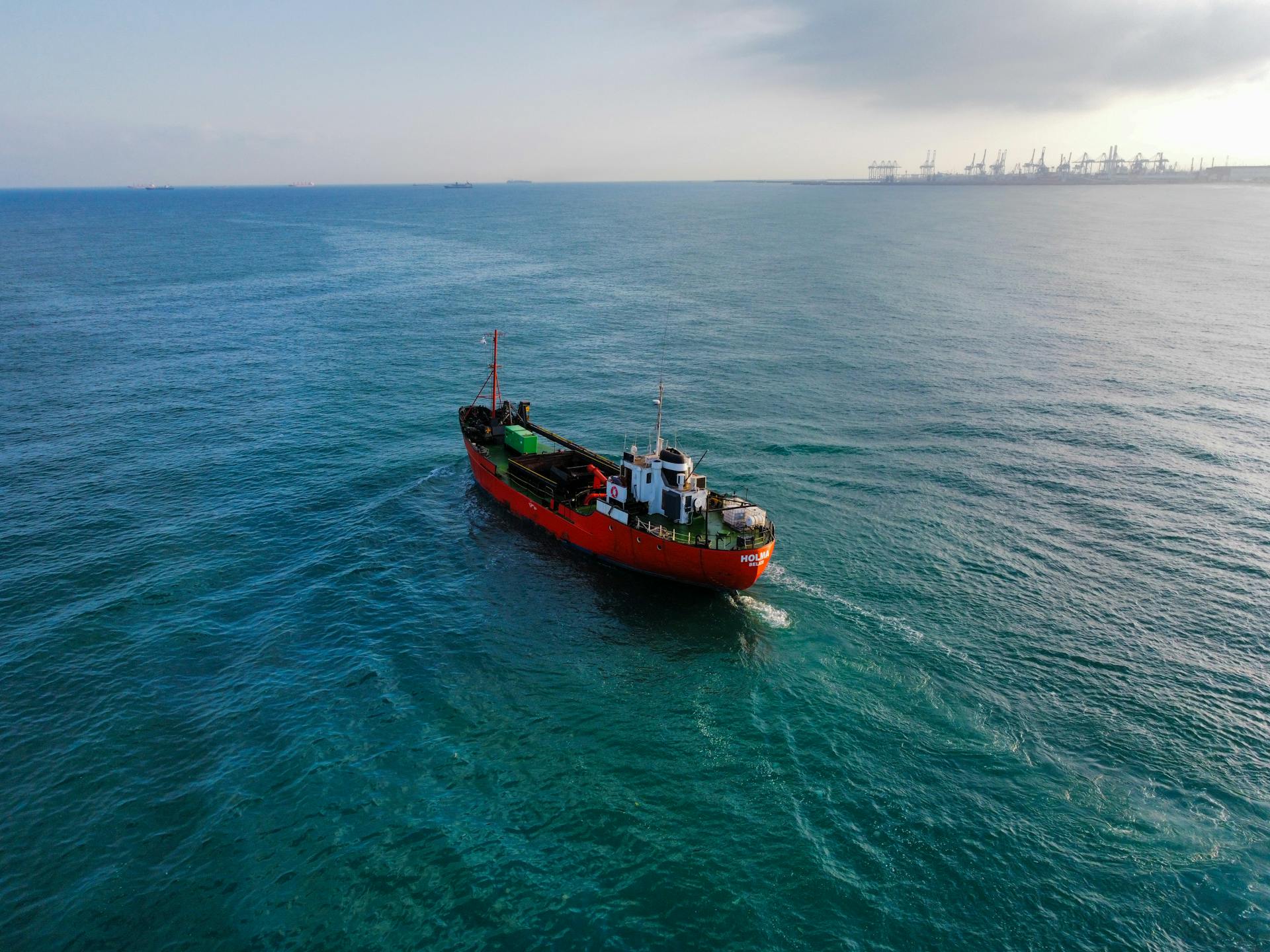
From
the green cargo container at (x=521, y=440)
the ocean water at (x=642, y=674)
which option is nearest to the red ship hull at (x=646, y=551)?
the ocean water at (x=642, y=674)

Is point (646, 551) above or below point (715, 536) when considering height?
below

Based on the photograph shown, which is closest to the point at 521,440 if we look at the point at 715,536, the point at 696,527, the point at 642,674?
the point at 696,527

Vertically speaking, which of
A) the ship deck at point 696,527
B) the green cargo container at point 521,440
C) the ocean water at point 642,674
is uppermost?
the green cargo container at point 521,440

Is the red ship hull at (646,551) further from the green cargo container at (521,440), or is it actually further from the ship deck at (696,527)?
the green cargo container at (521,440)

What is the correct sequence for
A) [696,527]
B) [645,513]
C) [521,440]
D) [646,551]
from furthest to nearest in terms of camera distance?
[521,440], [645,513], [696,527], [646,551]

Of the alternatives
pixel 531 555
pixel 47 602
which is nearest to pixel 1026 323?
pixel 531 555

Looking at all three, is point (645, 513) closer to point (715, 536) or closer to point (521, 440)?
point (715, 536)

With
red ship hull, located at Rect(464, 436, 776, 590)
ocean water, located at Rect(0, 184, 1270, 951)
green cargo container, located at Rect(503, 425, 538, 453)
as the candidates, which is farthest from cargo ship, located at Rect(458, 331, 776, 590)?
ocean water, located at Rect(0, 184, 1270, 951)
